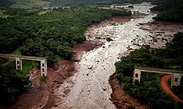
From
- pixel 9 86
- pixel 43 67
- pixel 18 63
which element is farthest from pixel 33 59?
pixel 9 86

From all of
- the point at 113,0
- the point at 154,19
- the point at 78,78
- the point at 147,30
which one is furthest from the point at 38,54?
the point at 113,0

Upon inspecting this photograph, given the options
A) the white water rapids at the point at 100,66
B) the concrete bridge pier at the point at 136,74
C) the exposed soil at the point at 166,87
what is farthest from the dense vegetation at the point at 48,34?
the exposed soil at the point at 166,87

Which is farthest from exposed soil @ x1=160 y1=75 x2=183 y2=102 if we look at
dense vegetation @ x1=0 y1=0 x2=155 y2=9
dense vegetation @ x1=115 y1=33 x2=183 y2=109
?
dense vegetation @ x1=0 y1=0 x2=155 y2=9

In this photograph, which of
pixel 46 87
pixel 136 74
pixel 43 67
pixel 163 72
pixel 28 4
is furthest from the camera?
pixel 28 4

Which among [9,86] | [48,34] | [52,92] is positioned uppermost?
[48,34]

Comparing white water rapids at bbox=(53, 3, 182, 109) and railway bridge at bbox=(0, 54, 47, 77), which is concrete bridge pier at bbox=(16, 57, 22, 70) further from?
white water rapids at bbox=(53, 3, 182, 109)

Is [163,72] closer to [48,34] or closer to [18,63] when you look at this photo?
[18,63]

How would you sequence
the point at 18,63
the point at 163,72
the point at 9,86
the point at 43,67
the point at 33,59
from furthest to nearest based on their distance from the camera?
the point at 18,63 → the point at 43,67 → the point at 33,59 → the point at 163,72 → the point at 9,86

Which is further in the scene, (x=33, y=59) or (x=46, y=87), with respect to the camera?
(x=33, y=59)
